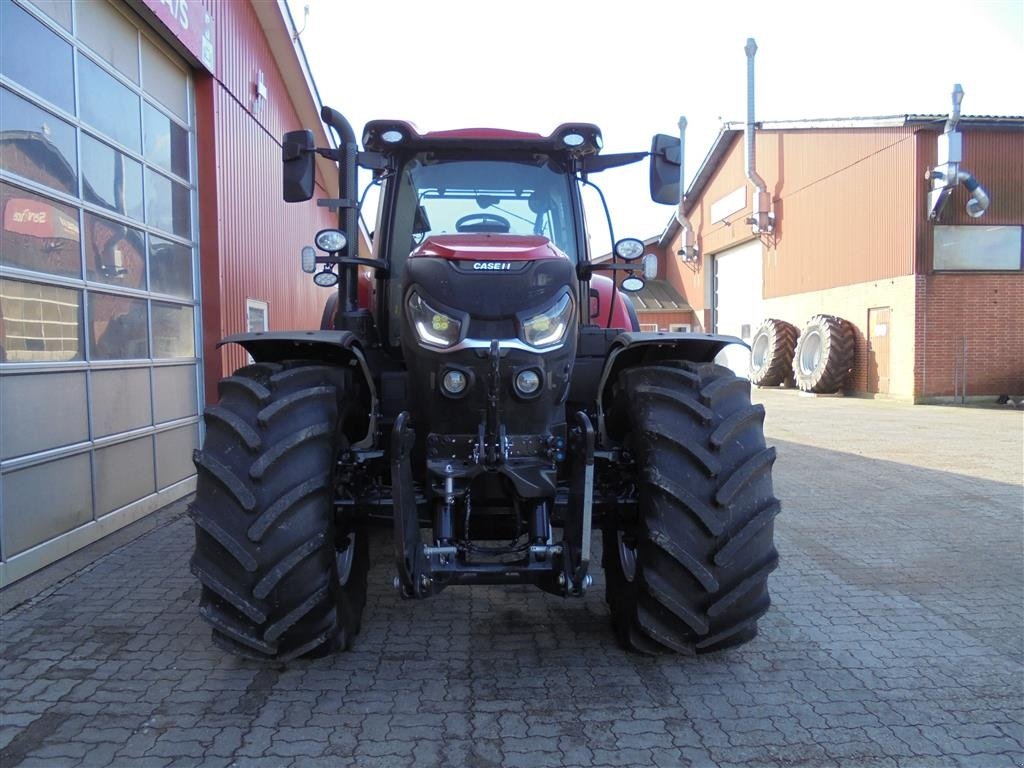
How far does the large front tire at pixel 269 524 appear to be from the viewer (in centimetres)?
295

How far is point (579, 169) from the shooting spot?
4.26m

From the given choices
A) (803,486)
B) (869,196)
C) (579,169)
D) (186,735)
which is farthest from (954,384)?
(186,735)

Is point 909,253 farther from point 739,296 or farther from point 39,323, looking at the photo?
point 39,323

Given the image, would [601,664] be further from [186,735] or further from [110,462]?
[110,462]

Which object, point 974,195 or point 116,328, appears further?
point 974,195

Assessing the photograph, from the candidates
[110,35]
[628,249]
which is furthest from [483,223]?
[110,35]

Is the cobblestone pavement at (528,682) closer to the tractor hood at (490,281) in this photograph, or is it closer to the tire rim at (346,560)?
the tire rim at (346,560)

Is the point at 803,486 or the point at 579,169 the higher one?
the point at 579,169

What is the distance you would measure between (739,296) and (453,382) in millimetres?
23937

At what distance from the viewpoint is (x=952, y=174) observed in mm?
15000

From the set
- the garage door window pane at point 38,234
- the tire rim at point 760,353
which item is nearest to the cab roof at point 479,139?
the garage door window pane at point 38,234

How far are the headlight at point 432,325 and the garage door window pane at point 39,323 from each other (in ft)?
9.38

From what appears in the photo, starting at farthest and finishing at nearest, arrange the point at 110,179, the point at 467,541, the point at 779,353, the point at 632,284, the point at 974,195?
the point at 779,353, the point at 974,195, the point at 110,179, the point at 632,284, the point at 467,541

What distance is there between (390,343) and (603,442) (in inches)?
50.4
